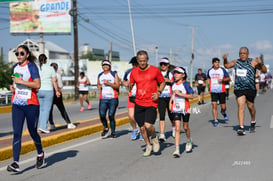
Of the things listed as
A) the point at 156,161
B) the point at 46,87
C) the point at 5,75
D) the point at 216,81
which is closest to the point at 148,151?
the point at 156,161

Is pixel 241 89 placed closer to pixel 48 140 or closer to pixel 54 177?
pixel 48 140

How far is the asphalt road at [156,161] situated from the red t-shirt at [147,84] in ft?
3.13

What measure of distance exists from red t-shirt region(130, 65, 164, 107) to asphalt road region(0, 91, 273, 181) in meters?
0.95

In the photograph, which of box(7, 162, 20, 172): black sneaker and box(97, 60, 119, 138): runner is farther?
box(97, 60, 119, 138): runner

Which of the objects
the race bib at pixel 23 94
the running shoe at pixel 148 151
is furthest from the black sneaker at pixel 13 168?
the running shoe at pixel 148 151

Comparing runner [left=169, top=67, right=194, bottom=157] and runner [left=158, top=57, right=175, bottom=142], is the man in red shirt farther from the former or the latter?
runner [left=158, top=57, right=175, bottom=142]

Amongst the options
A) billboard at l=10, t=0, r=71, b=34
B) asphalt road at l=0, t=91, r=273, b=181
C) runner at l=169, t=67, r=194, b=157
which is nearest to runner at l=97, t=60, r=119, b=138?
asphalt road at l=0, t=91, r=273, b=181

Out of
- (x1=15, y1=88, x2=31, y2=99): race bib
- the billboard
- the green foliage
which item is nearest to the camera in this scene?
(x1=15, y1=88, x2=31, y2=99): race bib

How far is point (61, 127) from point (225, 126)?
175 inches

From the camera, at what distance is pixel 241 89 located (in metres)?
10.4

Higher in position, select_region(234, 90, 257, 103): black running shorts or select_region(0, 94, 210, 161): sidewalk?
select_region(234, 90, 257, 103): black running shorts

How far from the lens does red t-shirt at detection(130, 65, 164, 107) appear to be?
7.55m

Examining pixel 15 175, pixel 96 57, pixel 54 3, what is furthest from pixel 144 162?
pixel 96 57

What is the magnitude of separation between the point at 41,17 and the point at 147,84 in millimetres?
52003
